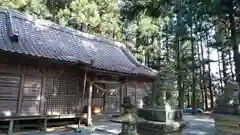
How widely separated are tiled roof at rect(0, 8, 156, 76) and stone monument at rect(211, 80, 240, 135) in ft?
22.8

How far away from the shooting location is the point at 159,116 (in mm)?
6875

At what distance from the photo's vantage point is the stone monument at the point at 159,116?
22.0 ft

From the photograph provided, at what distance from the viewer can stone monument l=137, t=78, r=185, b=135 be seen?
22.0 feet

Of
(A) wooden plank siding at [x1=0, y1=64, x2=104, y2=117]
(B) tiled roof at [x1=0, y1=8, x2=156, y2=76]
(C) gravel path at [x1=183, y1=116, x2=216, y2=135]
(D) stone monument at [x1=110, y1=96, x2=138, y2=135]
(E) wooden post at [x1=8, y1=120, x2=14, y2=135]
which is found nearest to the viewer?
(D) stone monument at [x1=110, y1=96, x2=138, y2=135]

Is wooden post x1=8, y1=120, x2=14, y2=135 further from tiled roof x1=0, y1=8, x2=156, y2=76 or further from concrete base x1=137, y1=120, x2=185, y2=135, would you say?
concrete base x1=137, y1=120, x2=185, y2=135

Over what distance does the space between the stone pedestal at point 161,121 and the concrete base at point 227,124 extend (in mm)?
1184

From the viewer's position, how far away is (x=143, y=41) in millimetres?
29219

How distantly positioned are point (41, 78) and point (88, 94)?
3178 mm

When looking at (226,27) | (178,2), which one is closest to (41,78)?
(178,2)

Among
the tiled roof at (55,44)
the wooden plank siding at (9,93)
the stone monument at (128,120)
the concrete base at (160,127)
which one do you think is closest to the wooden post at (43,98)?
the wooden plank siding at (9,93)

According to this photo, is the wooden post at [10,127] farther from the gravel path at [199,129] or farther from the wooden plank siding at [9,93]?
the gravel path at [199,129]

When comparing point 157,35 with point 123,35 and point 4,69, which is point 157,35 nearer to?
point 123,35

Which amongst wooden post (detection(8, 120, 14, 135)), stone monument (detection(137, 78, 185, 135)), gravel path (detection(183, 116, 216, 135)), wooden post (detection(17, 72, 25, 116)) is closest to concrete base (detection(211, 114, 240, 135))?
stone monument (detection(137, 78, 185, 135))

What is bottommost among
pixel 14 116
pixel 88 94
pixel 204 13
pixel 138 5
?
pixel 14 116
